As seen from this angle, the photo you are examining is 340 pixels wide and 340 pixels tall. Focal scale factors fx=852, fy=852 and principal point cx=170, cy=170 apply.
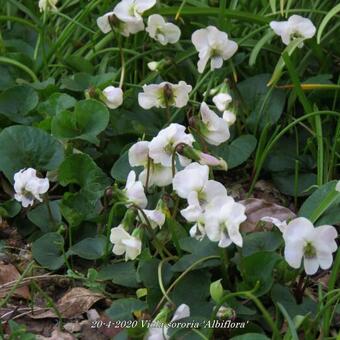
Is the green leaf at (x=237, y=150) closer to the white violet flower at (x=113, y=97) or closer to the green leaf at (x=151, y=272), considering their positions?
the white violet flower at (x=113, y=97)

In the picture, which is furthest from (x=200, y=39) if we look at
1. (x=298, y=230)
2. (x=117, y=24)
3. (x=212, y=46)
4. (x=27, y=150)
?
(x=298, y=230)

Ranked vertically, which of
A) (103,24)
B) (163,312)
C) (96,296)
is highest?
(103,24)

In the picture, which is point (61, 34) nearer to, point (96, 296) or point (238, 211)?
point (96, 296)

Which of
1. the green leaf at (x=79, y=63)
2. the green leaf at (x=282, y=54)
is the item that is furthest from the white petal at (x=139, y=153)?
the green leaf at (x=79, y=63)

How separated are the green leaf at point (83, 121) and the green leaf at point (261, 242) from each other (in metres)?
0.54

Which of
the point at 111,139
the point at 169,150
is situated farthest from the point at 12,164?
the point at 169,150

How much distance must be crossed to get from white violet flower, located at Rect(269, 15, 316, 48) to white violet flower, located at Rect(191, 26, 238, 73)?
12 cm

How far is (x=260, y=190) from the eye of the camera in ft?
7.18

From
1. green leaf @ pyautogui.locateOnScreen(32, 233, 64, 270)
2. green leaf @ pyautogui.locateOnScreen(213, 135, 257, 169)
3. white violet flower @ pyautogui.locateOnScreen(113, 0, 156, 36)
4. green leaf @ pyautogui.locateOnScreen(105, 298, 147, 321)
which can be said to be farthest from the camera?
white violet flower @ pyautogui.locateOnScreen(113, 0, 156, 36)

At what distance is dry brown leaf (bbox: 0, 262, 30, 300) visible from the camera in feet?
6.08

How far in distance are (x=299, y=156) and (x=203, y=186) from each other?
64 cm

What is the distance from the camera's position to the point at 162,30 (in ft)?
7.48

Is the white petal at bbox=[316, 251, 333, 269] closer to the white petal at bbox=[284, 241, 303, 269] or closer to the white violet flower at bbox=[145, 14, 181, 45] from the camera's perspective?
the white petal at bbox=[284, 241, 303, 269]

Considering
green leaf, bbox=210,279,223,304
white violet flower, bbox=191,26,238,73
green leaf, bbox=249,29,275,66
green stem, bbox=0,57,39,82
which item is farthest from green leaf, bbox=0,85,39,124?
green leaf, bbox=210,279,223,304
